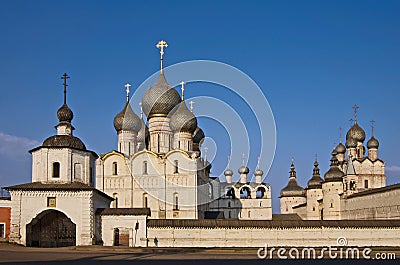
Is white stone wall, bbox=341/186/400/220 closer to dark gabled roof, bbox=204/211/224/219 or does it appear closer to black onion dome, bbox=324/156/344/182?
black onion dome, bbox=324/156/344/182

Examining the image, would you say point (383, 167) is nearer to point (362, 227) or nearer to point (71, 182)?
point (362, 227)

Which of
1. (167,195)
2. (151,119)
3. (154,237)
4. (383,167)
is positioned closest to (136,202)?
(167,195)

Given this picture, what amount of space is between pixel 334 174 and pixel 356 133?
28.3 feet

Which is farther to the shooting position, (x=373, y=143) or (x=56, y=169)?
(x=373, y=143)

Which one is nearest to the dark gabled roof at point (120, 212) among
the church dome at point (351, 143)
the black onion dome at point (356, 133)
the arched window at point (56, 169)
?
the arched window at point (56, 169)

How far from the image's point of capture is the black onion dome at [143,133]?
51.2 metres

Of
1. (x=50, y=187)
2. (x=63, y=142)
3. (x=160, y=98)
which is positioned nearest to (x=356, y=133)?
(x=160, y=98)

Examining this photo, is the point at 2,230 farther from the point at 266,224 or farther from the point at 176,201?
the point at 176,201

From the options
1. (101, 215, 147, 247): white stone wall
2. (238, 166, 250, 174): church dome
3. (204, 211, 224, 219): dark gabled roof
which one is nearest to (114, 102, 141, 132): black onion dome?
(204, 211, 224, 219): dark gabled roof

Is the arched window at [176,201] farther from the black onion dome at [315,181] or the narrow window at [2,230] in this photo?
the black onion dome at [315,181]

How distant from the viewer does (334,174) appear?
66.5 meters

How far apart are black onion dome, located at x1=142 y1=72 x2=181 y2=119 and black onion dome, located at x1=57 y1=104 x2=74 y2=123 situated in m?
14.7

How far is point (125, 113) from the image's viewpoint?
50.4 meters

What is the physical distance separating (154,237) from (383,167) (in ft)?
141
